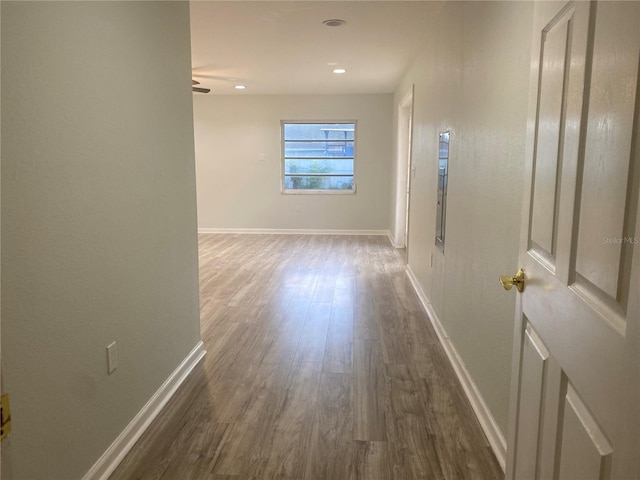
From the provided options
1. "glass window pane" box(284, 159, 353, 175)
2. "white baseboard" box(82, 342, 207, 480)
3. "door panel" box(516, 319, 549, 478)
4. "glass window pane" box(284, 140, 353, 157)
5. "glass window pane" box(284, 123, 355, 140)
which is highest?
"glass window pane" box(284, 123, 355, 140)

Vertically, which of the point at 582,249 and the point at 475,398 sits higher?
the point at 582,249

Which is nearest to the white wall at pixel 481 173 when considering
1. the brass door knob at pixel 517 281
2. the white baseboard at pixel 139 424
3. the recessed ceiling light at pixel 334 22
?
the brass door knob at pixel 517 281

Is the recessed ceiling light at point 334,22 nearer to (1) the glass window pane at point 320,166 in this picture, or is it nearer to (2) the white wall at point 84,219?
(2) the white wall at point 84,219

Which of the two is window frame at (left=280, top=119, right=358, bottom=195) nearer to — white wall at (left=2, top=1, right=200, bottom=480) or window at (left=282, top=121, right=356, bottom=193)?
window at (left=282, top=121, right=356, bottom=193)

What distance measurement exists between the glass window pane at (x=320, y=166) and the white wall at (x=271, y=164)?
0.19 metres

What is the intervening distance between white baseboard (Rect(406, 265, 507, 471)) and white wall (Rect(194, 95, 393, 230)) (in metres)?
4.70

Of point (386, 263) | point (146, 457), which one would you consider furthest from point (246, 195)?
point (146, 457)

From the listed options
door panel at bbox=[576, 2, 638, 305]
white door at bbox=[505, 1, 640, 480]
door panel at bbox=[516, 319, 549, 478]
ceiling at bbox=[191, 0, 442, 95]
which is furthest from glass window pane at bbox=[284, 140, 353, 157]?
door panel at bbox=[576, 2, 638, 305]

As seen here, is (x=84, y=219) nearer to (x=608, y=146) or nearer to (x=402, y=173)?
(x=608, y=146)

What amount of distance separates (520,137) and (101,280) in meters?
1.72

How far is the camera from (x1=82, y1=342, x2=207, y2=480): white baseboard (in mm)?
1910

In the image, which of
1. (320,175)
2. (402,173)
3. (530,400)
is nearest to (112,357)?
(530,400)

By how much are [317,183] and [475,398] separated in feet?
21.0

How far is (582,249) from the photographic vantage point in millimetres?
949
